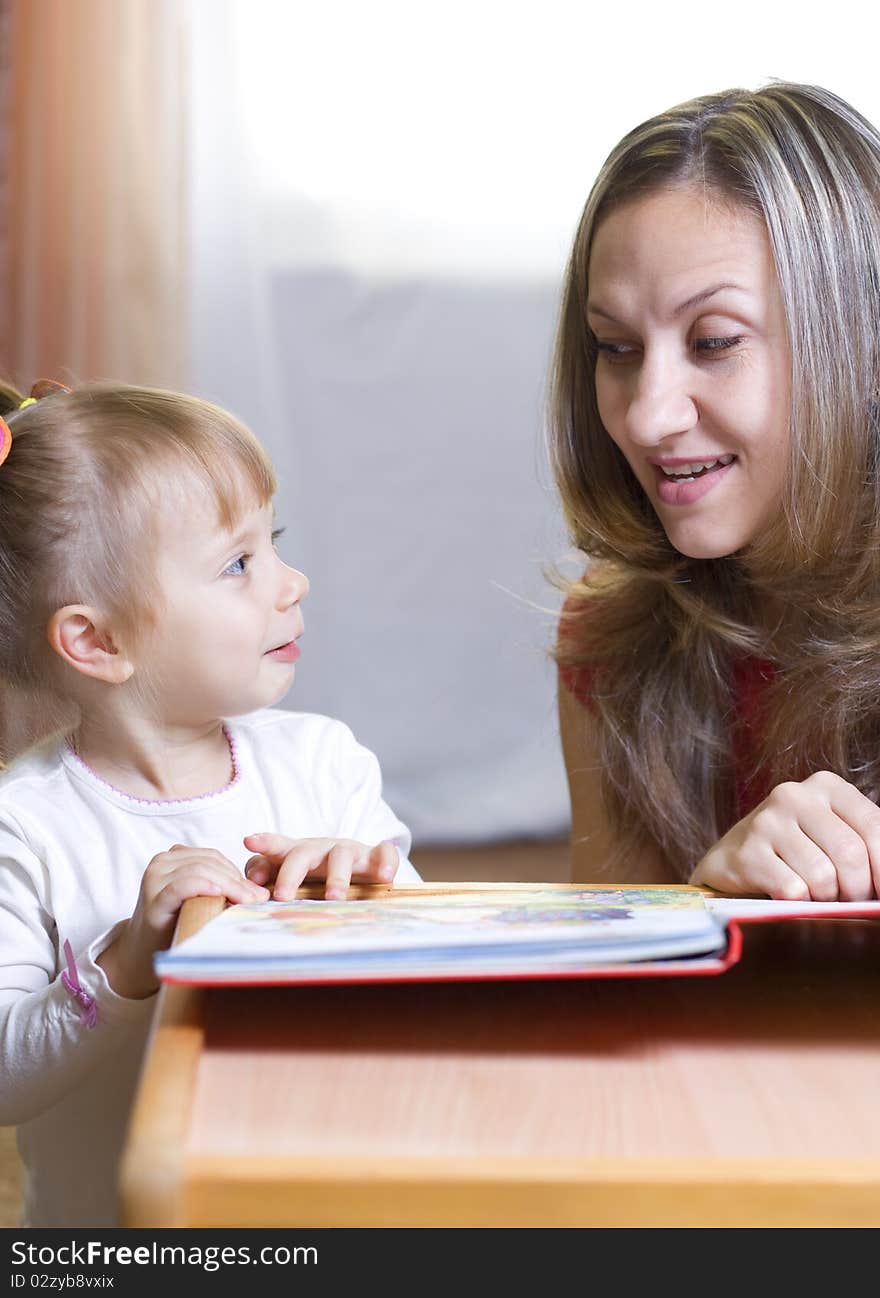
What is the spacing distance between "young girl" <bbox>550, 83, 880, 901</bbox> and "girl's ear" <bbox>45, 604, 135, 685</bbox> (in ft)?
1.26

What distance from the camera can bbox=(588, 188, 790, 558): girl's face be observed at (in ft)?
3.13

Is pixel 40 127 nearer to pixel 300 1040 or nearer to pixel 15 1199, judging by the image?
pixel 15 1199

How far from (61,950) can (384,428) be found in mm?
1702

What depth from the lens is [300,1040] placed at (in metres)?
0.45

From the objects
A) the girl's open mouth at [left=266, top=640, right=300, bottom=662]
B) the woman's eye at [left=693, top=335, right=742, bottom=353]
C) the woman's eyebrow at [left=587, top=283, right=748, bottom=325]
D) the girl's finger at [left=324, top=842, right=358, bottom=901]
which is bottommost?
the girl's finger at [left=324, top=842, right=358, bottom=901]

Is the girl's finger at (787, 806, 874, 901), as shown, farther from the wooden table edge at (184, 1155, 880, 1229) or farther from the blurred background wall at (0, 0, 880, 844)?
the blurred background wall at (0, 0, 880, 844)

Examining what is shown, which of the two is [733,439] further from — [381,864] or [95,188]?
[95,188]

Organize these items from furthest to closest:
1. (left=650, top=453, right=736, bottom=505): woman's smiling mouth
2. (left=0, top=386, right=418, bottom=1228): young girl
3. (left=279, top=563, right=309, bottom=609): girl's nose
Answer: (left=650, top=453, right=736, bottom=505): woman's smiling mouth < (left=279, top=563, right=309, bottom=609): girl's nose < (left=0, top=386, right=418, bottom=1228): young girl

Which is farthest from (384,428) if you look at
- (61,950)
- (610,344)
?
(61,950)

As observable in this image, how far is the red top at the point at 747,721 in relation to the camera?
3.65 ft

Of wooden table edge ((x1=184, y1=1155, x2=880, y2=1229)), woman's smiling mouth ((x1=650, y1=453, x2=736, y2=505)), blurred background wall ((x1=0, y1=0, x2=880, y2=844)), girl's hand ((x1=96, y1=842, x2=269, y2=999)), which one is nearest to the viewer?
wooden table edge ((x1=184, y1=1155, x2=880, y2=1229))

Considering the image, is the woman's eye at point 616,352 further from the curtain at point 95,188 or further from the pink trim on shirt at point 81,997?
the curtain at point 95,188

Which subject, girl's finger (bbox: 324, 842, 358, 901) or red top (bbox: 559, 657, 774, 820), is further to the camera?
red top (bbox: 559, 657, 774, 820)

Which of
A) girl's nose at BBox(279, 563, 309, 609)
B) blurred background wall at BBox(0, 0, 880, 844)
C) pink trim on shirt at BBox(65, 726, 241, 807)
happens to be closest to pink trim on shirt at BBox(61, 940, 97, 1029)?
pink trim on shirt at BBox(65, 726, 241, 807)
